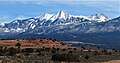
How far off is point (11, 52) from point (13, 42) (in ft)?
140

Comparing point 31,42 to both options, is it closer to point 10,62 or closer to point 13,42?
point 13,42

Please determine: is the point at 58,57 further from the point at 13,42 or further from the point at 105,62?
the point at 13,42

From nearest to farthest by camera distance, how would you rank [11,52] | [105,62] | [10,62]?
[10,62] < [105,62] < [11,52]

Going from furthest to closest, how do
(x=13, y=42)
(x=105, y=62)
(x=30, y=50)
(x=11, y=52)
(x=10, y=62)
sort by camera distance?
1. (x=13, y=42)
2. (x=30, y=50)
3. (x=11, y=52)
4. (x=105, y=62)
5. (x=10, y=62)

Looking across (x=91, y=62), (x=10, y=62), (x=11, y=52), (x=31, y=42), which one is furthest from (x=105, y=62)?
(x=31, y=42)

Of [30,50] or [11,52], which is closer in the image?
[11,52]

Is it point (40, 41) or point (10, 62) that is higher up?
point (10, 62)

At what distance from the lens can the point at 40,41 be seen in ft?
451

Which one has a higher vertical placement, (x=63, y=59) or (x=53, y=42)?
(x=63, y=59)

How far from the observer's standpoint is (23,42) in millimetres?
136125

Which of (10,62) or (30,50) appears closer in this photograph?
(10,62)

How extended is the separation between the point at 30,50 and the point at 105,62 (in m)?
31.7

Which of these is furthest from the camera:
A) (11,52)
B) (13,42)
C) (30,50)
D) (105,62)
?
(13,42)

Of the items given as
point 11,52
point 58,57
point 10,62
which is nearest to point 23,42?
point 11,52
